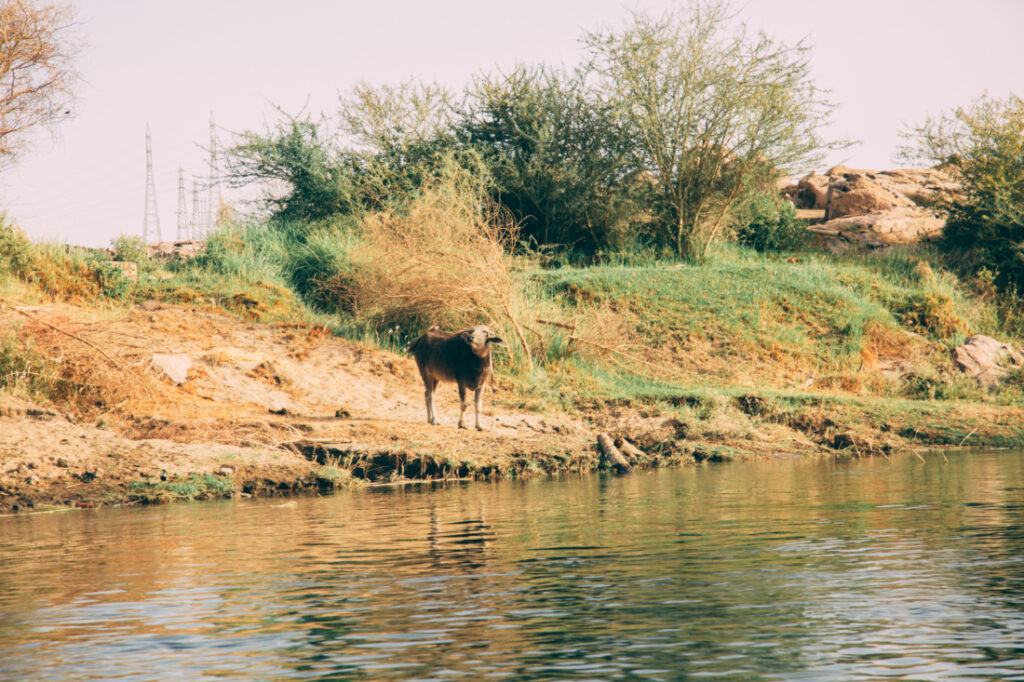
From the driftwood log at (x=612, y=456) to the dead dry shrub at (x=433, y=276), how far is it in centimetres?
476

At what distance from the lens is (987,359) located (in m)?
26.0

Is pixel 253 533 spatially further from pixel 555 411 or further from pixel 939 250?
pixel 939 250

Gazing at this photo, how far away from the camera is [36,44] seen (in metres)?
26.8

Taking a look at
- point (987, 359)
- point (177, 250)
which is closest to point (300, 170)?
point (177, 250)

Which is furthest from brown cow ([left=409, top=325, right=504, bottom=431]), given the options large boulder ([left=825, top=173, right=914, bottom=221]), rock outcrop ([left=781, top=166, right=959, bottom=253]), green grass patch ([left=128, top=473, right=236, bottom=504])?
large boulder ([left=825, top=173, right=914, bottom=221])

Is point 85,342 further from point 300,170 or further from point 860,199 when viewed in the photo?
point 860,199

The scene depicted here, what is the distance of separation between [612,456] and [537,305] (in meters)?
7.95

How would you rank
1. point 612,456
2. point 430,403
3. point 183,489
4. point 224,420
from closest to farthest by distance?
1. point 183,489
2. point 224,420
3. point 612,456
4. point 430,403

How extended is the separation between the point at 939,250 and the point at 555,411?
2111cm

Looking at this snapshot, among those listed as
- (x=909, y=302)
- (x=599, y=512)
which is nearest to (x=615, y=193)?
(x=909, y=302)

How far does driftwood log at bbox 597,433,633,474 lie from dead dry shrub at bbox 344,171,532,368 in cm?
476

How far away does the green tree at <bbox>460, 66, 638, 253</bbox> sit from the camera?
31922 mm

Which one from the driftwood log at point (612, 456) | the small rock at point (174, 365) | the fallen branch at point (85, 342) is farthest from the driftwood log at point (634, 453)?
the fallen branch at point (85, 342)

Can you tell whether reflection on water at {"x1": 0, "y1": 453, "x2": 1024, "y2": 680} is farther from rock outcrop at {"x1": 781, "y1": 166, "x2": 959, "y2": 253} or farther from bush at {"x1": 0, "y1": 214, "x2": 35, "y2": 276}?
rock outcrop at {"x1": 781, "y1": 166, "x2": 959, "y2": 253}
